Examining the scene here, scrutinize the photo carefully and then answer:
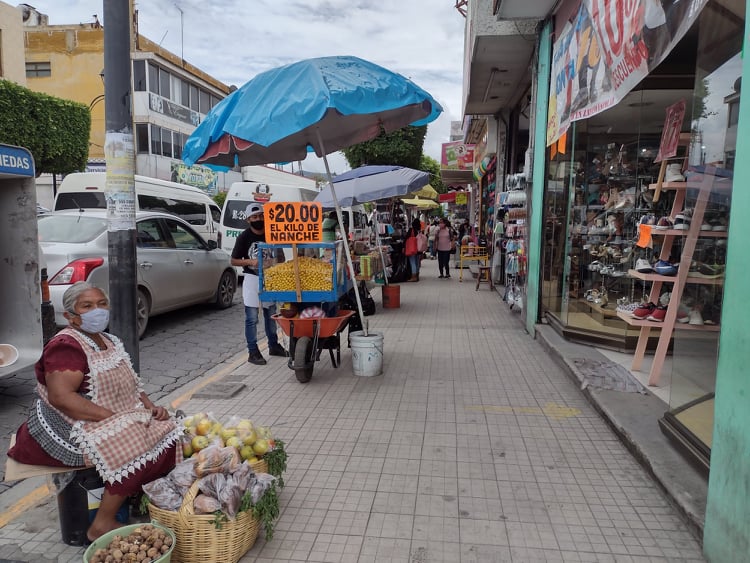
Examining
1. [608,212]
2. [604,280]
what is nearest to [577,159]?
[608,212]

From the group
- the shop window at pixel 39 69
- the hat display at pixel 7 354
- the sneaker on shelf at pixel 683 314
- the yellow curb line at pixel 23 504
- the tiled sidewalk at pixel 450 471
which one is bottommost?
the yellow curb line at pixel 23 504

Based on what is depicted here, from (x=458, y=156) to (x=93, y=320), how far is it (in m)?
22.5

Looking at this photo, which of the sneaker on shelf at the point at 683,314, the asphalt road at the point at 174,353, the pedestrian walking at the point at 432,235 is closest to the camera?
the sneaker on shelf at the point at 683,314

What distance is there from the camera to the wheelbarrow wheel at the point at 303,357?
5.63 m

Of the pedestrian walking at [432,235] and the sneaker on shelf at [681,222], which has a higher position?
the sneaker on shelf at [681,222]

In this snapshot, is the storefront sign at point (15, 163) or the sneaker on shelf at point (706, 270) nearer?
the sneaker on shelf at point (706, 270)

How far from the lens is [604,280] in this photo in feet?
23.6

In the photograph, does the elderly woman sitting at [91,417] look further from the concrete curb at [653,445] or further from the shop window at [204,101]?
the shop window at [204,101]

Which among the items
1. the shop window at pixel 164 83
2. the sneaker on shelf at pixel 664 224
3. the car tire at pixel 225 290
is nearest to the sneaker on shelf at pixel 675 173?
the sneaker on shelf at pixel 664 224

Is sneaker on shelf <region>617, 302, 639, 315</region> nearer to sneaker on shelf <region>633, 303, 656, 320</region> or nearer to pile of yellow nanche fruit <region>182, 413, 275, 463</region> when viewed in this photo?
sneaker on shelf <region>633, 303, 656, 320</region>

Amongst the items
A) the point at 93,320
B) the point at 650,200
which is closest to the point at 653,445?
the point at 93,320

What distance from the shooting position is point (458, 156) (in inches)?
944

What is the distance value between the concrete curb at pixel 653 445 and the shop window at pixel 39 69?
112 ft

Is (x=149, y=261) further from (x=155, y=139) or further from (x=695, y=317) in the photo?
(x=155, y=139)
